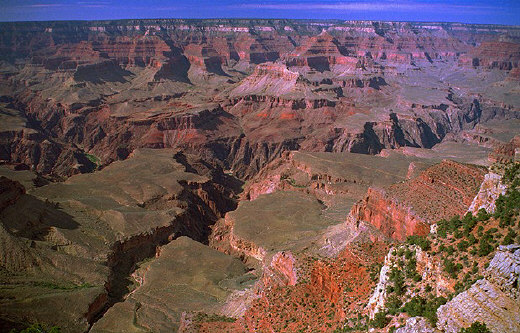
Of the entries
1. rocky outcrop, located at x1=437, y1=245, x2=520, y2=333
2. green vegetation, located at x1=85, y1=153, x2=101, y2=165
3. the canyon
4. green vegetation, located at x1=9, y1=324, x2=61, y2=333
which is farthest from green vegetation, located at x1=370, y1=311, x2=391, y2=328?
green vegetation, located at x1=85, y1=153, x2=101, y2=165

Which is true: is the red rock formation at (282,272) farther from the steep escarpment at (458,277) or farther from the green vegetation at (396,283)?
the green vegetation at (396,283)

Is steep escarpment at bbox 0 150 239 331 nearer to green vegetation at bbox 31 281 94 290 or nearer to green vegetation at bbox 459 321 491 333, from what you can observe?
green vegetation at bbox 31 281 94 290

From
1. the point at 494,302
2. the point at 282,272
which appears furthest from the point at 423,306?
the point at 282,272

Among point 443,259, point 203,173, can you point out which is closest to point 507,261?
point 443,259

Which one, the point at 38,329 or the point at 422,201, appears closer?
the point at 38,329

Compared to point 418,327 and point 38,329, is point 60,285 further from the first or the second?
point 418,327

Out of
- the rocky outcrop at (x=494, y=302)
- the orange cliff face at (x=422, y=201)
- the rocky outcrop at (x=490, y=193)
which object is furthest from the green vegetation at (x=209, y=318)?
the rocky outcrop at (x=494, y=302)

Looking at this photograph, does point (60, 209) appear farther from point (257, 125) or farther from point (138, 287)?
point (257, 125)
